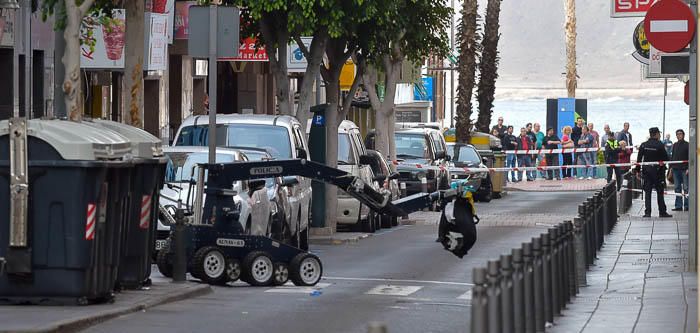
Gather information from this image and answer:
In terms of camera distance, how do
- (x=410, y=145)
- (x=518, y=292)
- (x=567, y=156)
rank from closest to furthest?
(x=518, y=292)
(x=410, y=145)
(x=567, y=156)

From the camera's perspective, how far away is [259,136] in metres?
23.8

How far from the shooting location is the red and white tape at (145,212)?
1586 cm

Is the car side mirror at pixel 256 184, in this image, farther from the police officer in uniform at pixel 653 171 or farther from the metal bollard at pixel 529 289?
the police officer in uniform at pixel 653 171

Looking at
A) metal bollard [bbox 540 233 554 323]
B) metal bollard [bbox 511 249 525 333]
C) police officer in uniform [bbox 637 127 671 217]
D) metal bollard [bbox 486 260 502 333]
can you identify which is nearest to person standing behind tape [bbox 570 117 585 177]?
police officer in uniform [bbox 637 127 671 217]

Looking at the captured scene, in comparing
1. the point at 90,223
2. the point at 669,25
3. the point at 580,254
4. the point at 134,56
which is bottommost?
the point at 580,254

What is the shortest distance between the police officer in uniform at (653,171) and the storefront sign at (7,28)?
12.7 meters

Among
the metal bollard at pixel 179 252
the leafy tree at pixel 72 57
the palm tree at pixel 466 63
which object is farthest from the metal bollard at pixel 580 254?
the palm tree at pixel 466 63

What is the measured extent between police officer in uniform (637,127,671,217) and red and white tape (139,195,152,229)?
1776 centimetres

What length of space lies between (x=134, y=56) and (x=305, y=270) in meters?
4.72

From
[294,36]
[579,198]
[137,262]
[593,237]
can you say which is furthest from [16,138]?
[579,198]

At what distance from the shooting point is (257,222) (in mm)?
20031

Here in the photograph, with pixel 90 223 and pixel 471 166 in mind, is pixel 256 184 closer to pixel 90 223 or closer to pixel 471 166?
pixel 90 223

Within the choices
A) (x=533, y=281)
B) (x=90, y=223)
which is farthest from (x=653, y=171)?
(x=533, y=281)

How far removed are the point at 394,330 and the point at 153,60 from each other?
17597mm
